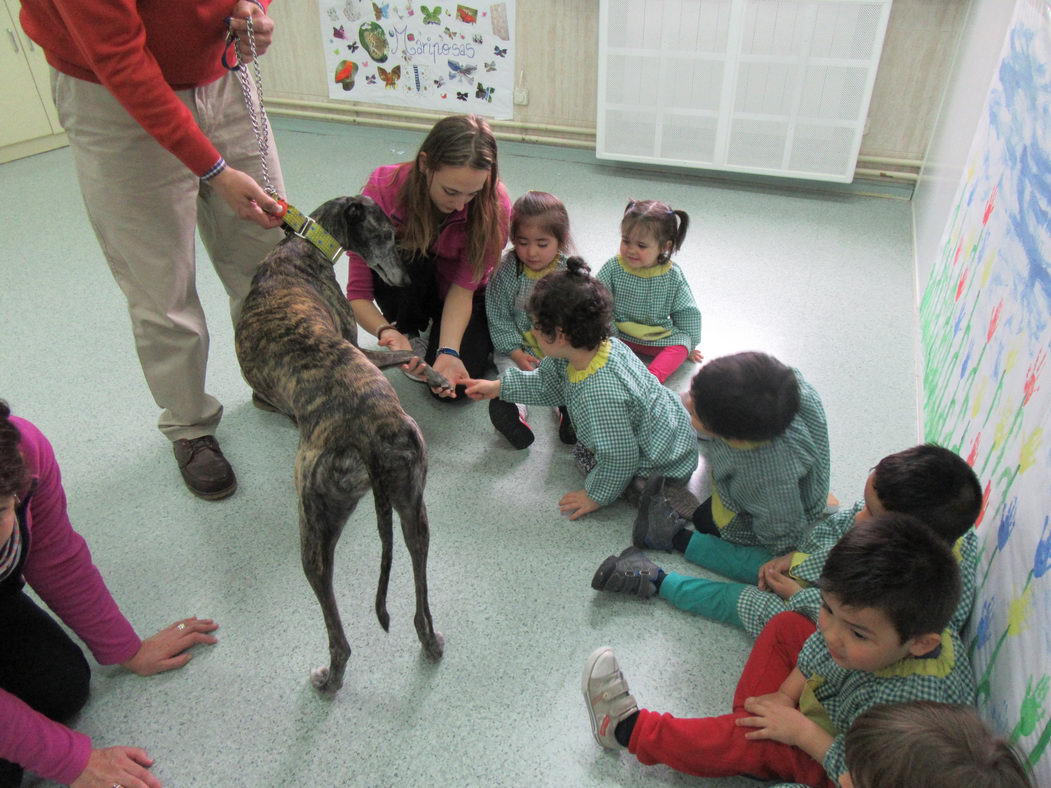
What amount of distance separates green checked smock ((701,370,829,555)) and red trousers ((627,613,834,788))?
0.90 feet

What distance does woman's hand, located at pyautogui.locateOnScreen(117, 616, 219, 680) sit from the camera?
1.44 m

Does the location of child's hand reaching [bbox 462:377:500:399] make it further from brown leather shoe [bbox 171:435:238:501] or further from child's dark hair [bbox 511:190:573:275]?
brown leather shoe [bbox 171:435:238:501]

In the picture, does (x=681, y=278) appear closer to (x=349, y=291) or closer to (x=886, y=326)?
(x=886, y=326)

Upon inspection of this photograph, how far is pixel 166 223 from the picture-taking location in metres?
1.67

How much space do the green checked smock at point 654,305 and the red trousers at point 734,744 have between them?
1.16 metres

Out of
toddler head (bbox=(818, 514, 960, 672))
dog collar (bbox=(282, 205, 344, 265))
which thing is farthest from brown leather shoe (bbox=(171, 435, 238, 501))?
toddler head (bbox=(818, 514, 960, 672))

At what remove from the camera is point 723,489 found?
165 centimetres

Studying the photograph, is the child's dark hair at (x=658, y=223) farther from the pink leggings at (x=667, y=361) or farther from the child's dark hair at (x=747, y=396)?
the child's dark hair at (x=747, y=396)

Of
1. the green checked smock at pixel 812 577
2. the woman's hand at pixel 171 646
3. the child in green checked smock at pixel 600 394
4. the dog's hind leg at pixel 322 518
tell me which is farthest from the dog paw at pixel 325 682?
the green checked smock at pixel 812 577

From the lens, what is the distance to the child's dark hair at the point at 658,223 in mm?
2164

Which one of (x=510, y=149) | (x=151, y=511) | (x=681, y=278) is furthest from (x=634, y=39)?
(x=151, y=511)

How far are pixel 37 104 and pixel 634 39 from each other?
3180 mm

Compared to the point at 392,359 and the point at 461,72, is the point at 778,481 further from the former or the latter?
the point at 461,72

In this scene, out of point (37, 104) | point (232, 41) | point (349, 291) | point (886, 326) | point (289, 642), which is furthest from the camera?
point (37, 104)
